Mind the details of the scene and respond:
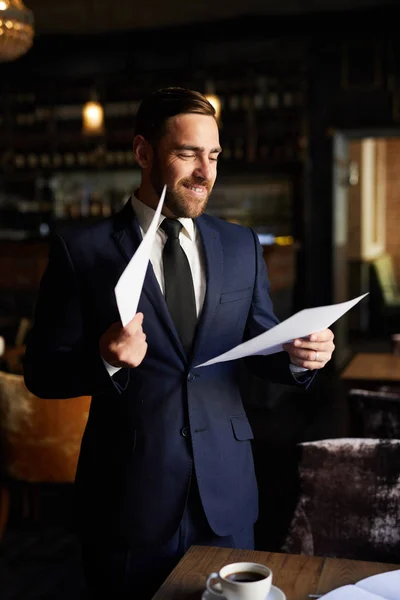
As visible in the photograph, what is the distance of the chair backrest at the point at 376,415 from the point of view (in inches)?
116

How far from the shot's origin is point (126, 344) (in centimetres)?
136

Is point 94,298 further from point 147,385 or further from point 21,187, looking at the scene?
point 21,187

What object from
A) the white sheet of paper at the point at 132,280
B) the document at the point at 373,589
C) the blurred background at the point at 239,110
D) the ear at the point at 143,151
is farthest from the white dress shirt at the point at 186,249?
the blurred background at the point at 239,110

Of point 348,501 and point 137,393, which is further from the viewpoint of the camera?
point 348,501

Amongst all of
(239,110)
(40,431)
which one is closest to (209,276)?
(40,431)

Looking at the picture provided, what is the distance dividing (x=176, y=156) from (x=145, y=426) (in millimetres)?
594

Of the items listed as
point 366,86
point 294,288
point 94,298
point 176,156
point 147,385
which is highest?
point 366,86

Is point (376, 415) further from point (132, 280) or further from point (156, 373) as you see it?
point (132, 280)

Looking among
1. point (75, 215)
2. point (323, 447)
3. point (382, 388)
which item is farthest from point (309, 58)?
point (323, 447)

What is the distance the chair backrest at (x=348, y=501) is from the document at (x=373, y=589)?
0.67m

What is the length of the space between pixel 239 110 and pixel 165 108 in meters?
7.03

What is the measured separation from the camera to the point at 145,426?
5.44 feet

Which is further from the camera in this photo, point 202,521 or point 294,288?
point 294,288

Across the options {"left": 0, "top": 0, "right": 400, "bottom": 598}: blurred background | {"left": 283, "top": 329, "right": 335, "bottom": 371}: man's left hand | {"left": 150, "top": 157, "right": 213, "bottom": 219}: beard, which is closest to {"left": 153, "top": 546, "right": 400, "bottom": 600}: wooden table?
{"left": 283, "top": 329, "right": 335, "bottom": 371}: man's left hand
